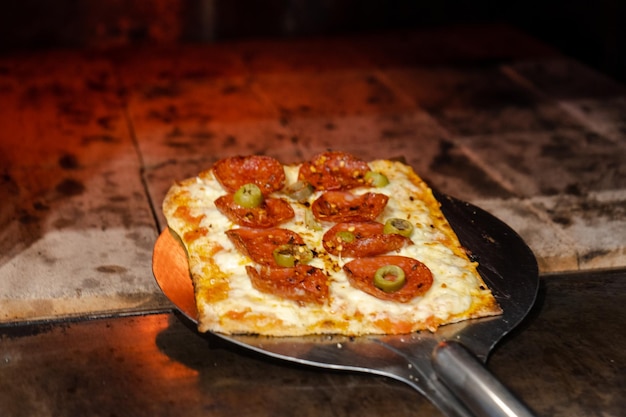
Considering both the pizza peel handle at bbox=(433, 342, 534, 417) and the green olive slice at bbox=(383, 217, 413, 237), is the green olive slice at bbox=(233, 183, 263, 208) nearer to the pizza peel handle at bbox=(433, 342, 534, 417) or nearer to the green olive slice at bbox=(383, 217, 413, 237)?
the green olive slice at bbox=(383, 217, 413, 237)

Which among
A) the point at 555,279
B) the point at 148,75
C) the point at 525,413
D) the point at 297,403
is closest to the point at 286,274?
the point at 297,403

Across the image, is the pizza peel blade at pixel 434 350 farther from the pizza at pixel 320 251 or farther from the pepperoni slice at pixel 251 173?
the pepperoni slice at pixel 251 173

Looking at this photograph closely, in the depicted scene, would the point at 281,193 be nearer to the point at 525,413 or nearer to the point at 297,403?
the point at 297,403

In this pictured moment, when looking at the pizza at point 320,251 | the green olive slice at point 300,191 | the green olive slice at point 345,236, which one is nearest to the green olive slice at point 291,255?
the pizza at point 320,251

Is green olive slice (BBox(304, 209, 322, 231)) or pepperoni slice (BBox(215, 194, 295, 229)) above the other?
pepperoni slice (BBox(215, 194, 295, 229))

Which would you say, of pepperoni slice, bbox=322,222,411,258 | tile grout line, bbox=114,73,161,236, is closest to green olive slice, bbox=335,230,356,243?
pepperoni slice, bbox=322,222,411,258
